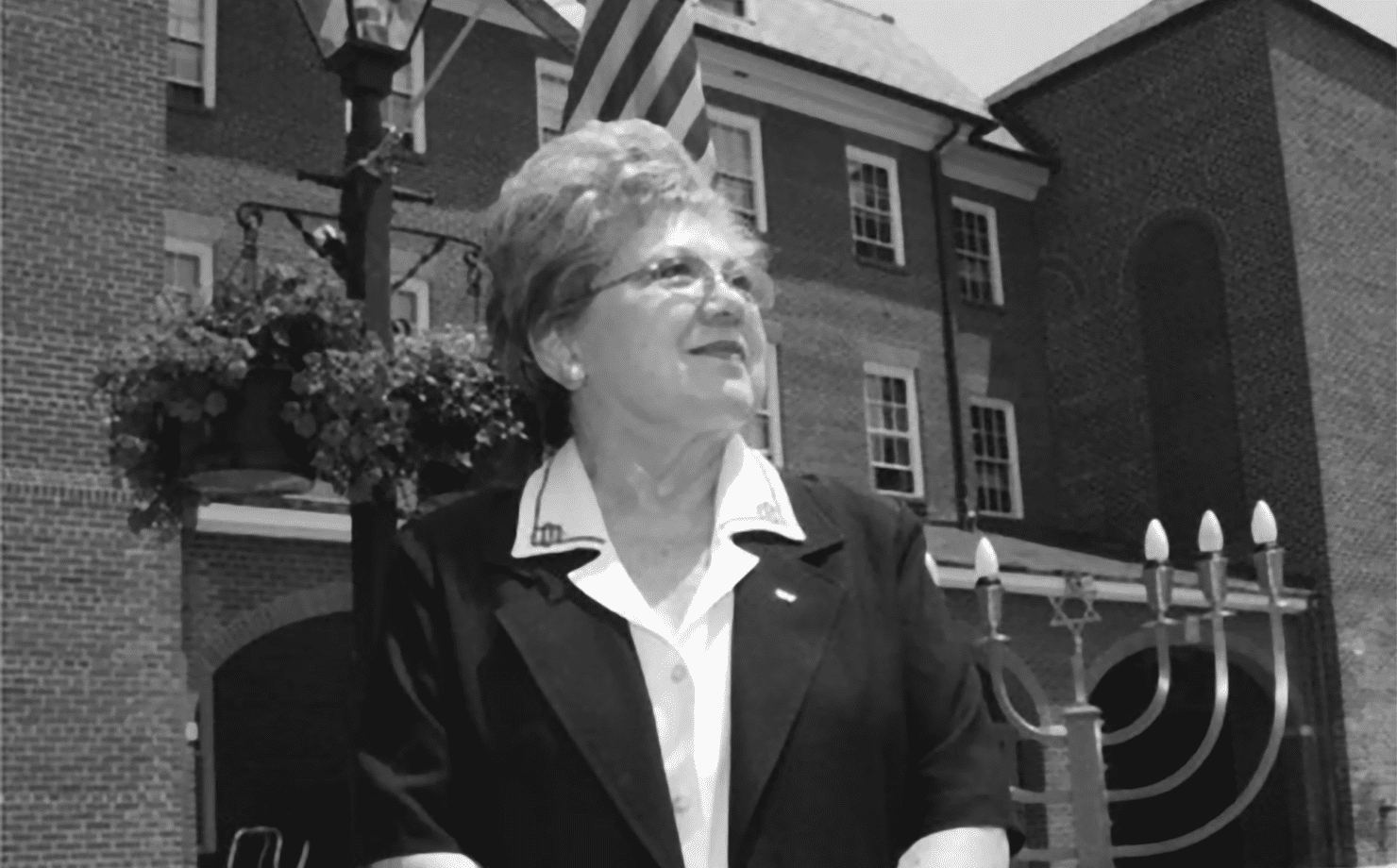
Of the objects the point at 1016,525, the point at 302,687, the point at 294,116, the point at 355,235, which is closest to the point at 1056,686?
the point at 1016,525

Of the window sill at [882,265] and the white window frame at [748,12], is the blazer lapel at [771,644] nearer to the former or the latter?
the window sill at [882,265]

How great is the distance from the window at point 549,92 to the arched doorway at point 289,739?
18.0 ft

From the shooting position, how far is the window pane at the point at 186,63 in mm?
16297

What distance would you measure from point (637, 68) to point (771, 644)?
217 inches

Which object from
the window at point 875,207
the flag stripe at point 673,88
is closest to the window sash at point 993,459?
the window at point 875,207

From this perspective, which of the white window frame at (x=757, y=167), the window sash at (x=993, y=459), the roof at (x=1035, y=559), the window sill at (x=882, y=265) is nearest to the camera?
the roof at (x=1035, y=559)

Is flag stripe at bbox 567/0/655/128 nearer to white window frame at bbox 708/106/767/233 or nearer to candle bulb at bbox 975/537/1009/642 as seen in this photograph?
candle bulb at bbox 975/537/1009/642

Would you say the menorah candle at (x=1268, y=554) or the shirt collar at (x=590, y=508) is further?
the menorah candle at (x=1268, y=554)

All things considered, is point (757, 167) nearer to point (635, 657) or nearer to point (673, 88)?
point (673, 88)

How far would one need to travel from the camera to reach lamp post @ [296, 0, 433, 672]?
6.30 meters

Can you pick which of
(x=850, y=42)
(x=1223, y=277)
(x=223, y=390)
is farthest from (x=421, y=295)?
(x=223, y=390)

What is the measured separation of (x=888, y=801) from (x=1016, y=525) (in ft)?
71.0

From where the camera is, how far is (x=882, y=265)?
22656 millimetres

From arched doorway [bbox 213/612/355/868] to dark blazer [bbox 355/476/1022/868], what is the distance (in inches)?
642
